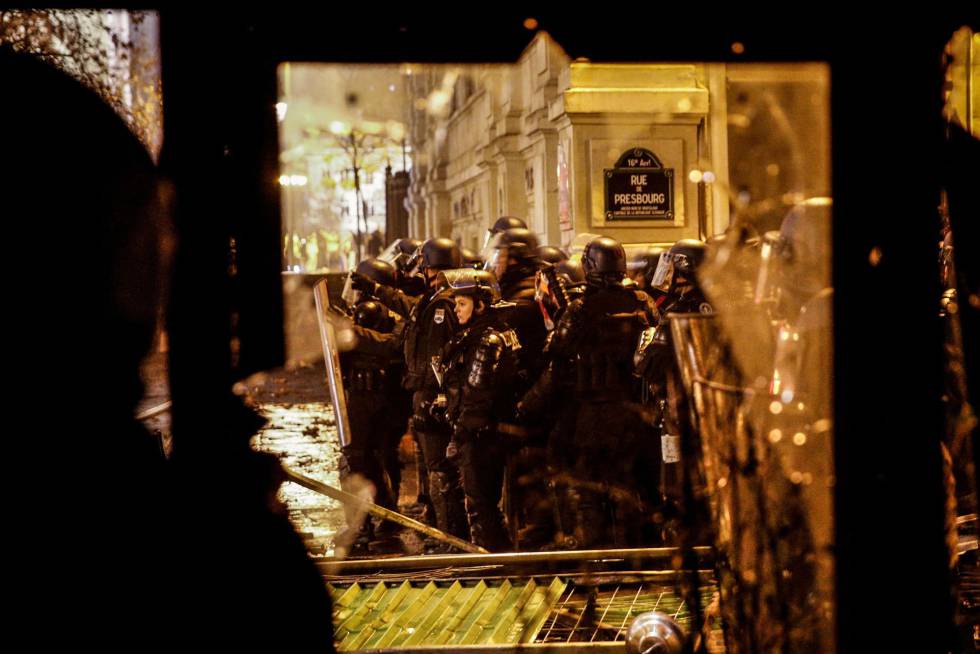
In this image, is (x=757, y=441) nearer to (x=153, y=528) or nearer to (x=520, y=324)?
(x=153, y=528)

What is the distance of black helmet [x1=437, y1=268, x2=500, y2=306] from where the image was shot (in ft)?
24.5

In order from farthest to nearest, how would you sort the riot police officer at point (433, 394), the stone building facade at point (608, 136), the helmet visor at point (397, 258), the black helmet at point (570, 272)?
the stone building facade at point (608, 136) < the helmet visor at point (397, 258) < the black helmet at point (570, 272) < the riot police officer at point (433, 394)

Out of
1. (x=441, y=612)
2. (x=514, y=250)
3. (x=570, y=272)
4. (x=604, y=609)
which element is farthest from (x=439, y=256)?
(x=604, y=609)

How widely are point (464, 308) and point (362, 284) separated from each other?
1928 millimetres

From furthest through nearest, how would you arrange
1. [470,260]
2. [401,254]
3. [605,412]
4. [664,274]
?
[401,254] < [470,260] < [664,274] < [605,412]

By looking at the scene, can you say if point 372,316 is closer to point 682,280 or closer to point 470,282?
point 470,282

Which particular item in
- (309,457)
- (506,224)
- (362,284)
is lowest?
(309,457)

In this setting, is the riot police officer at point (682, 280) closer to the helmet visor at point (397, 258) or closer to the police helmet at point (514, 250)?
the police helmet at point (514, 250)

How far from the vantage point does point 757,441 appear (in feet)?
6.46

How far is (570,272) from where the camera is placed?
823cm

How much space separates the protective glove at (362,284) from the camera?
360 inches

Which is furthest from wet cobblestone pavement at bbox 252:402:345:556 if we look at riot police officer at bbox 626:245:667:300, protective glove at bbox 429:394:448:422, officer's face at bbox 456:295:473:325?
riot police officer at bbox 626:245:667:300

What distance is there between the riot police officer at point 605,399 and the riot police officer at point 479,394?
460 millimetres

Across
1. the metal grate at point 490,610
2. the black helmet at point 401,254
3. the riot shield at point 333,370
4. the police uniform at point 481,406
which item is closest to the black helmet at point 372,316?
the riot shield at point 333,370
